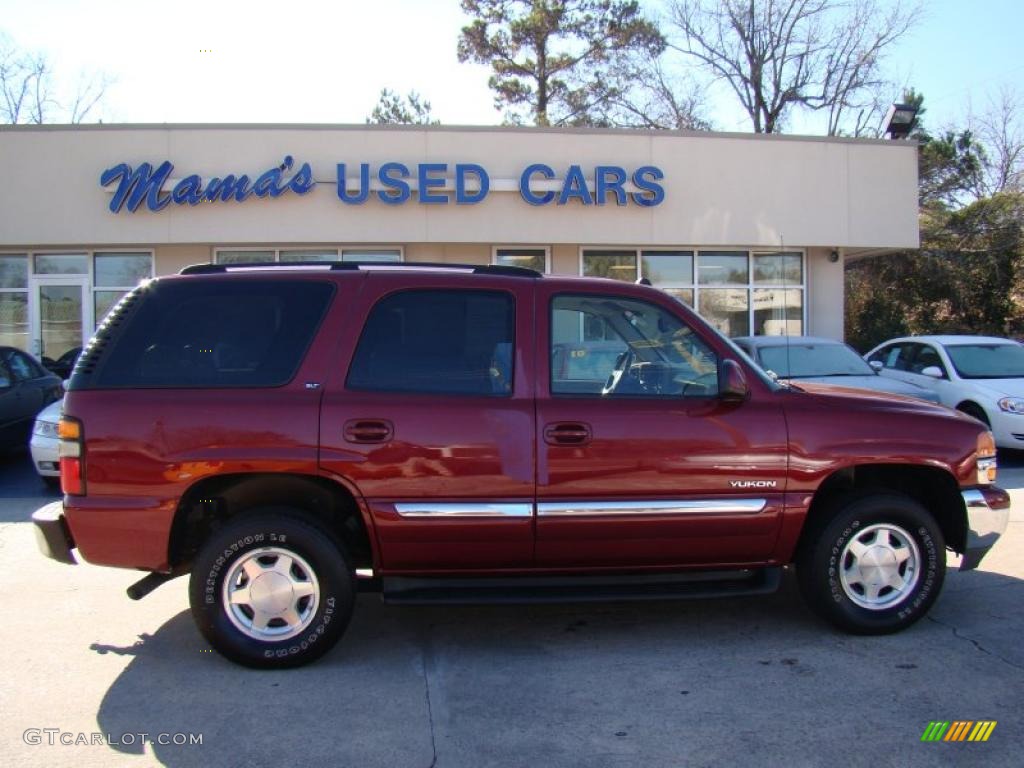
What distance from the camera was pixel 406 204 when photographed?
14875 millimetres

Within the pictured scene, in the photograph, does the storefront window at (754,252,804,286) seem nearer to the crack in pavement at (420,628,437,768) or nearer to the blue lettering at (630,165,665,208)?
the blue lettering at (630,165,665,208)

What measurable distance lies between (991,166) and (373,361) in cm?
3151

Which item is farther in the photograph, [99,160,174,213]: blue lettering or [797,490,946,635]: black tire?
[99,160,174,213]: blue lettering

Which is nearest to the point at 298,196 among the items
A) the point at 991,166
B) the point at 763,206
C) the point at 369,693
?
the point at 763,206

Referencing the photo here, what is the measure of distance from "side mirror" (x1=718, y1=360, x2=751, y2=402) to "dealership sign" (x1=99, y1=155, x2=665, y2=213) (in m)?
11.1

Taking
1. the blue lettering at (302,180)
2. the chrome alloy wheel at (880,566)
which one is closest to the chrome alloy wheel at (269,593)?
the chrome alloy wheel at (880,566)

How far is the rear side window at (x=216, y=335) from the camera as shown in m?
4.23

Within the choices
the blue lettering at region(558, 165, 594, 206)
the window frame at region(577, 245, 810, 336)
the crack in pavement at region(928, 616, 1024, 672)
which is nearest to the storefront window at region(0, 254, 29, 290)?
the blue lettering at region(558, 165, 594, 206)

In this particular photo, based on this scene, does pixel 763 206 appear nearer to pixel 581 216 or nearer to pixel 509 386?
pixel 581 216

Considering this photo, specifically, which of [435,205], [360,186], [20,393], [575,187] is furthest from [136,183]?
[575,187]

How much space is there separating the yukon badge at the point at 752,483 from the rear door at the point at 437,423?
103 cm

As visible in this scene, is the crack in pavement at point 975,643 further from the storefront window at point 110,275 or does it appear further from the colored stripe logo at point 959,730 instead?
the storefront window at point 110,275

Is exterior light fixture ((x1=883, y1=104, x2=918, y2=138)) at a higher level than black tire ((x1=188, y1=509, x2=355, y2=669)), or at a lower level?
higher

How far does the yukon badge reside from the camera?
4348 millimetres
